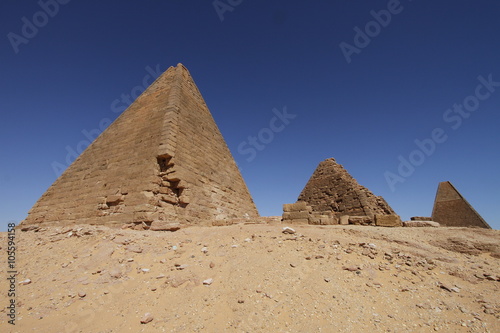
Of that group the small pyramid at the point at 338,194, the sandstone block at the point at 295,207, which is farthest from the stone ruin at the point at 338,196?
the sandstone block at the point at 295,207

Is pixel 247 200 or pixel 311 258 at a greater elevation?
pixel 247 200

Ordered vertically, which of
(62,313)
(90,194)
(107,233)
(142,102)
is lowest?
(62,313)

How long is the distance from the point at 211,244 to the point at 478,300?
148 inches

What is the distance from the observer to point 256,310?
2525mm

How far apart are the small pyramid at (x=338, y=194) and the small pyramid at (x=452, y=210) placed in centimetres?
277

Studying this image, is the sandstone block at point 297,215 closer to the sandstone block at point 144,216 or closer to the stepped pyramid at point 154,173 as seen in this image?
the stepped pyramid at point 154,173

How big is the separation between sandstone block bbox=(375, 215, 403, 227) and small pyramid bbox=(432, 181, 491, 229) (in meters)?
9.30

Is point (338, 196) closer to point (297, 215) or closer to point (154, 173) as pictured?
point (297, 215)

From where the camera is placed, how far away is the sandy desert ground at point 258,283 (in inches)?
96.4

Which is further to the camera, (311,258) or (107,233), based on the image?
(107,233)

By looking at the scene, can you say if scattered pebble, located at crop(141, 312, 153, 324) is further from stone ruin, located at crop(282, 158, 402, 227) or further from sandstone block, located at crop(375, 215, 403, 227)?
stone ruin, located at crop(282, 158, 402, 227)

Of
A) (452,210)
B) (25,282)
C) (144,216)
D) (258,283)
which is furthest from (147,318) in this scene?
(452,210)

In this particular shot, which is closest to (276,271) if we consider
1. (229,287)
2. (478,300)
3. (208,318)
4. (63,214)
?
(229,287)

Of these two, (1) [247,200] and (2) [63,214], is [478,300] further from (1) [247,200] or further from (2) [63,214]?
(2) [63,214]
